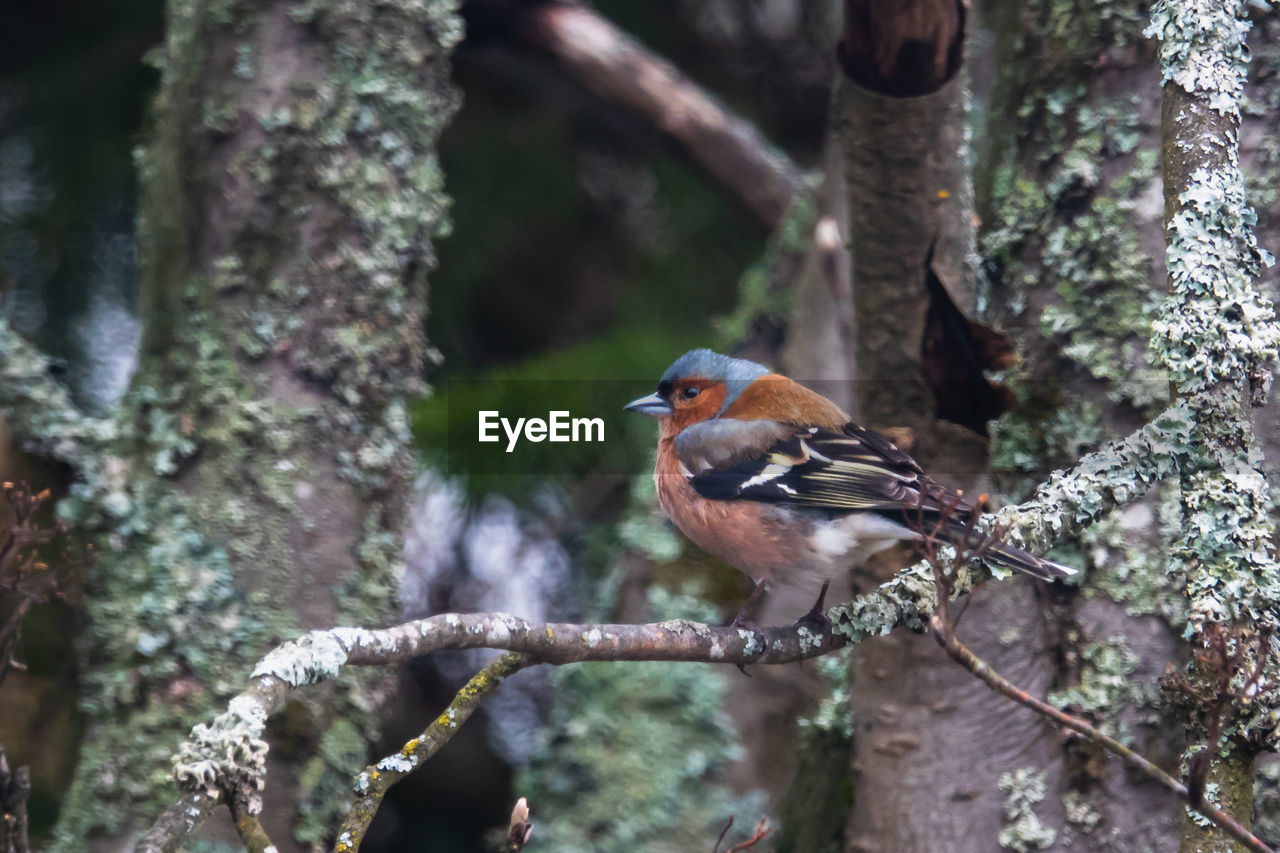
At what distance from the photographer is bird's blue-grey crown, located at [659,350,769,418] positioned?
82.7 inches

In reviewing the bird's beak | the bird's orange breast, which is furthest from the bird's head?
the bird's orange breast

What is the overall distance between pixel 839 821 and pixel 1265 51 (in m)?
1.64

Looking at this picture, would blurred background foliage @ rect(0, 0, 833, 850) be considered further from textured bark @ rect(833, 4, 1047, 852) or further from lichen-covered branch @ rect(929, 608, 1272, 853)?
lichen-covered branch @ rect(929, 608, 1272, 853)

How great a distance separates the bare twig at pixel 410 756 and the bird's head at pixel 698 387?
2.70 ft

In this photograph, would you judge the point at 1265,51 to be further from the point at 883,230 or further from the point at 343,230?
the point at 343,230

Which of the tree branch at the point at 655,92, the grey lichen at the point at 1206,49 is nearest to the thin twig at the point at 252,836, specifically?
the grey lichen at the point at 1206,49

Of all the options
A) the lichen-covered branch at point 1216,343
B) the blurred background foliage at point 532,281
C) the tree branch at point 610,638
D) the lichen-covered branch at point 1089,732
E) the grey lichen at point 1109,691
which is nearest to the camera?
the lichen-covered branch at point 1089,732

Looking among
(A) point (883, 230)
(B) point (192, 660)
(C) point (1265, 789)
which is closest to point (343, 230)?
(B) point (192, 660)

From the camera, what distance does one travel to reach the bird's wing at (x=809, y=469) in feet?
5.70

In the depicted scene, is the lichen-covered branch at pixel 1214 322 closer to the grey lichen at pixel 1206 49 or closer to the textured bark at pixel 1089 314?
the grey lichen at pixel 1206 49

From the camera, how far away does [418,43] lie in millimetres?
2518

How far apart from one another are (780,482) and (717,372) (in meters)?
0.32

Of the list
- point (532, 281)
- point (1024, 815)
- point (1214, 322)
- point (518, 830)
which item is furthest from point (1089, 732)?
point (532, 281)

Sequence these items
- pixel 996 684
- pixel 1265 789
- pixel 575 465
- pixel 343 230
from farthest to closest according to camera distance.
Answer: pixel 575 465 → pixel 343 230 → pixel 1265 789 → pixel 996 684
